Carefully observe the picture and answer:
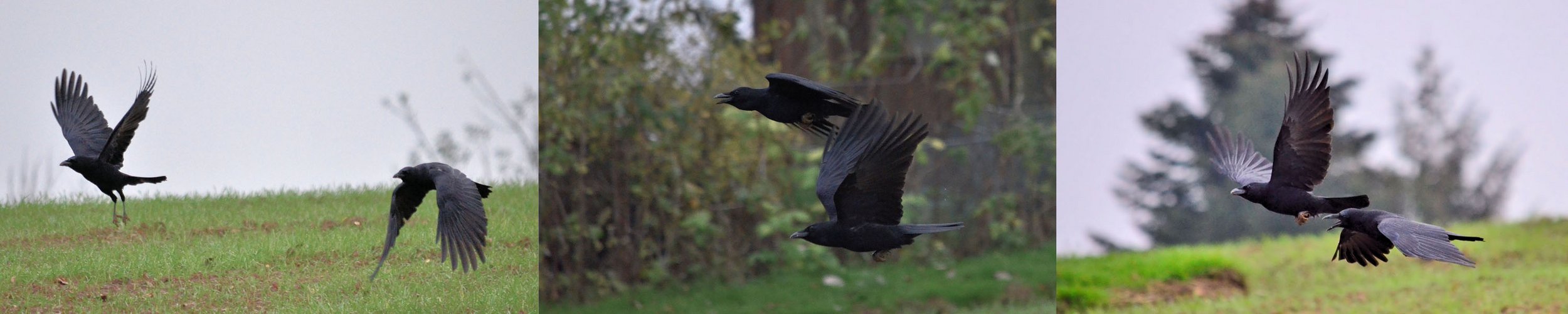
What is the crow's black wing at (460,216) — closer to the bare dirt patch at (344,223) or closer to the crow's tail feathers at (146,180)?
the crow's tail feathers at (146,180)

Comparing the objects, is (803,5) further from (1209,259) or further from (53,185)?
(53,185)

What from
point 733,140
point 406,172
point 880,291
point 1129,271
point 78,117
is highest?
point 733,140

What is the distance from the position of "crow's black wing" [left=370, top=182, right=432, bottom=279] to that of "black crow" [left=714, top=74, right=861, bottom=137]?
117 cm

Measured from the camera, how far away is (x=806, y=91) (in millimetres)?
1800

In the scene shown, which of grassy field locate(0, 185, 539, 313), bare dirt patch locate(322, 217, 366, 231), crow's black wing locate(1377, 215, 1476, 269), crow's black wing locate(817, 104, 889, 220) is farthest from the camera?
bare dirt patch locate(322, 217, 366, 231)

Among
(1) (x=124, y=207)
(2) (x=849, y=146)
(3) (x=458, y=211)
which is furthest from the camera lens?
(1) (x=124, y=207)

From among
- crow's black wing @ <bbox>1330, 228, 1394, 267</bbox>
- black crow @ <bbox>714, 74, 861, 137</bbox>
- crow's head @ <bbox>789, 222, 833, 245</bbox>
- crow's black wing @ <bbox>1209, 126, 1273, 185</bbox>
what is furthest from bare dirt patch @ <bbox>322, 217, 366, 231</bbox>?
crow's black wing @ <bbox>1330, 228, 1394, 267</bbox>

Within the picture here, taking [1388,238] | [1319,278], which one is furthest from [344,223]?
[1319,278]

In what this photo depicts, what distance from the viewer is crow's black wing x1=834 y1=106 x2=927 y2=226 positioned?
68.8 inches

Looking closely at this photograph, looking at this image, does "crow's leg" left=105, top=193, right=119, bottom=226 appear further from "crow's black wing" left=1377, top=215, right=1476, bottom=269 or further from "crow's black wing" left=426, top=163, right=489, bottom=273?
"crow's black wing" left=1377, top=215, right=1476, bottom=269

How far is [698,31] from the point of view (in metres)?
4.73

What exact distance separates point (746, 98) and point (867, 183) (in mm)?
215

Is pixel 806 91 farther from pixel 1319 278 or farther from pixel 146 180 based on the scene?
pixel 1319 278

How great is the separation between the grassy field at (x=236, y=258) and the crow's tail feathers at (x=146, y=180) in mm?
94
